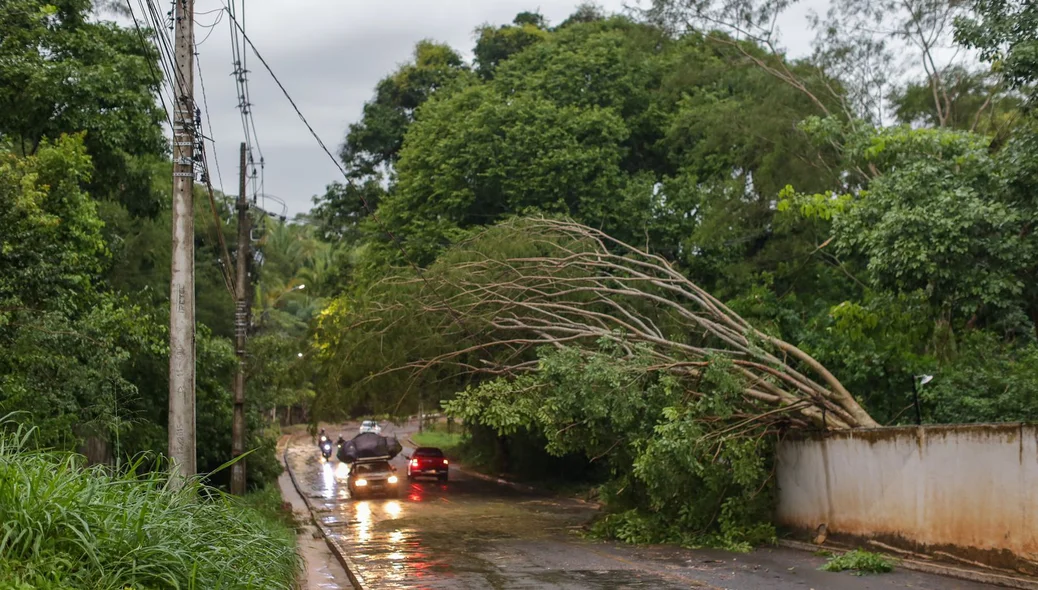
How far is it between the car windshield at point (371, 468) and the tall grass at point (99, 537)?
2450 cm

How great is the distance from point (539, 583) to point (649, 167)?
72.4ft

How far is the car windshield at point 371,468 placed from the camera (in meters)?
31.6

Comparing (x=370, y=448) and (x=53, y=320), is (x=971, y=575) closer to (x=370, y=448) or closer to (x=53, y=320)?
(x=53, y=320)

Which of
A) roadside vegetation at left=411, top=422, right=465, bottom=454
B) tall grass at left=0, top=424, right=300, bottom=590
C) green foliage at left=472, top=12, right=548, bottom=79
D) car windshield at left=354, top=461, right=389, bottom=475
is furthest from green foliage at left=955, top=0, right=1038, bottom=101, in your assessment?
roadside vegetation at left=411, top=422, right=465, bottom=454

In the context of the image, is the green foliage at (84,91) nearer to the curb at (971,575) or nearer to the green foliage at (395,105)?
the curb at (971,575)

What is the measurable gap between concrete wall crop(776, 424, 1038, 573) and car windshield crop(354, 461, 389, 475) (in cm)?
1675

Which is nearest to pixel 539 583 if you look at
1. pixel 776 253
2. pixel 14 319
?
pixel 14 319

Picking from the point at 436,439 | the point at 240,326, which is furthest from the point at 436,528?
the point at 436,439

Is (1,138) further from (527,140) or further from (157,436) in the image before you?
(527,140)

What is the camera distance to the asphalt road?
13.0 m

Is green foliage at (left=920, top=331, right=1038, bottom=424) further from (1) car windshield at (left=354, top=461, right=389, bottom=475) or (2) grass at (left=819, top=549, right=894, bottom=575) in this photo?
(1) car windshield at (left=354, top=461, right=389, bottom=475)

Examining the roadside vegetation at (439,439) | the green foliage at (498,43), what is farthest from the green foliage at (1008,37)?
the roadside vegetation at (439,439)

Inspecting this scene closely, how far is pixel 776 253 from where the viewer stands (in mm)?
27234

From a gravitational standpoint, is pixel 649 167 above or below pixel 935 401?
above
